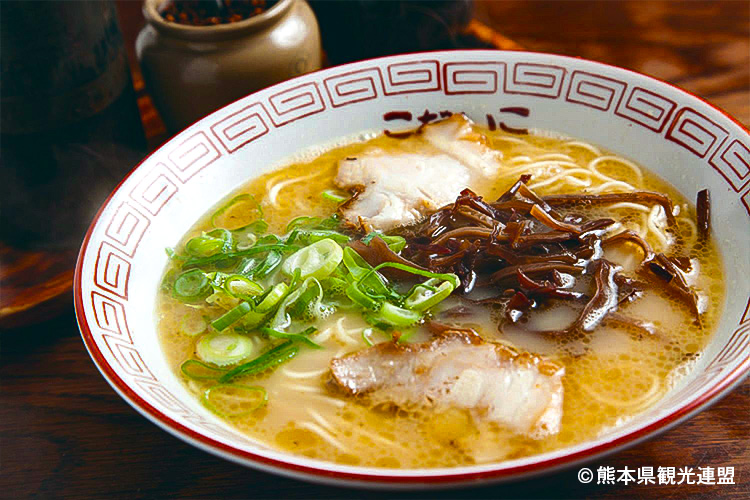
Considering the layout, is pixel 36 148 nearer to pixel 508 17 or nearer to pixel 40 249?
pixel 40 249

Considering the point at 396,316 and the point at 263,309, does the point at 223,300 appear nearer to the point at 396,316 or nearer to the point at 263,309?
the point at 263,309

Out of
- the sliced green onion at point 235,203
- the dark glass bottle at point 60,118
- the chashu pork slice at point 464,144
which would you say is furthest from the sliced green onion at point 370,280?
the dark glass bottle at point 60,118

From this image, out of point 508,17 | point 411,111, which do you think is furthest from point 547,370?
point 508,17

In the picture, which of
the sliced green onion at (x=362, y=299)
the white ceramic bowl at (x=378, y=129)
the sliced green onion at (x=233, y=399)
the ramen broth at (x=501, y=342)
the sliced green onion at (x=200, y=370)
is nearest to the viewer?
the white ceramic bowl at (x=378, y=129)

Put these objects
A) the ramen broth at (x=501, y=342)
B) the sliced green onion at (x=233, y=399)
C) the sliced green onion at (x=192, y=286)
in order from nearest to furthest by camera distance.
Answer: the ramen broth at (x=501, y=342)
the sliced green onion at (x=233, y=399)
the sliced green onion at (x=192, y=286)

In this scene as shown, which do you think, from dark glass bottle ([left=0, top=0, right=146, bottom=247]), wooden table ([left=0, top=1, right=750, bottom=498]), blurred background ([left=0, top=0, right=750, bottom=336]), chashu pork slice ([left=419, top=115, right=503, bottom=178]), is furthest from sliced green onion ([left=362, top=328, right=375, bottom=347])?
dark glass bottle ([left=0, top=0, right=146, bottom=247])

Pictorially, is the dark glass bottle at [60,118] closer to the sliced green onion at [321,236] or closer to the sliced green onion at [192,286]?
the sliced green onion at [192,286]
